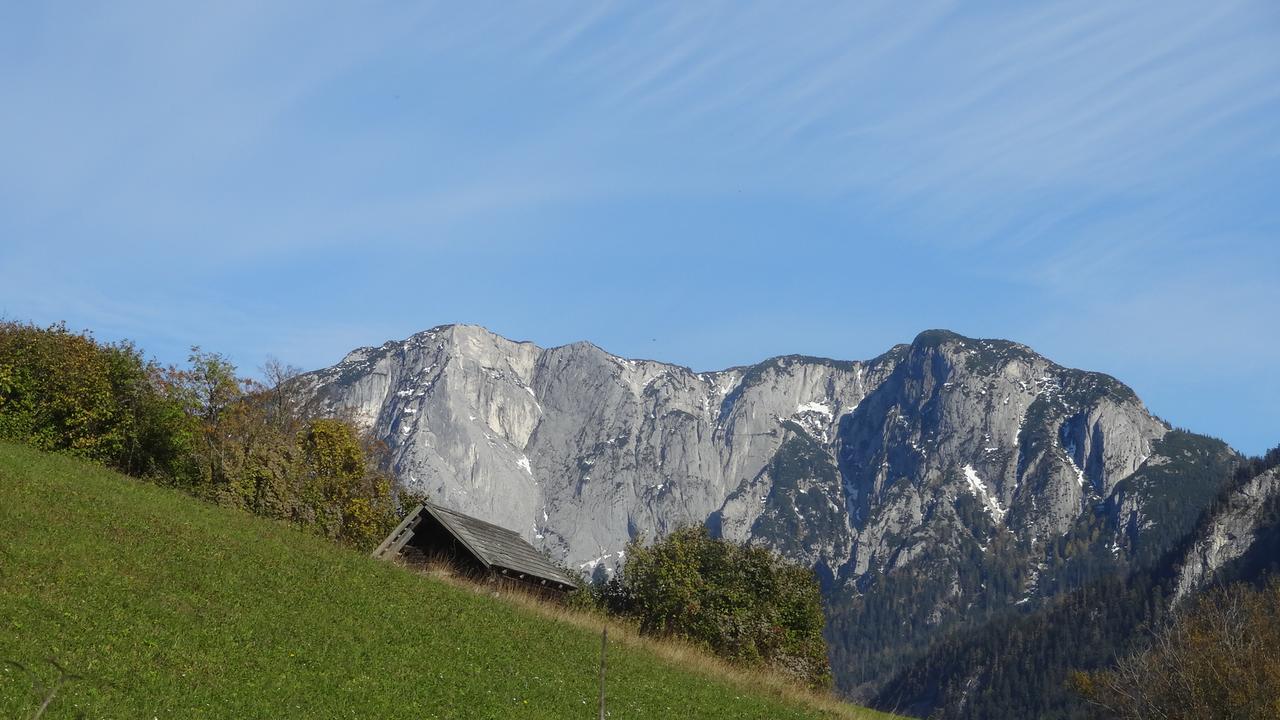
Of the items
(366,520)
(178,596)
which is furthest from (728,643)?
(178,596)

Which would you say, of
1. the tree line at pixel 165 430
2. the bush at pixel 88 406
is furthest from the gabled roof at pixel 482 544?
the bush at pixel 88 406

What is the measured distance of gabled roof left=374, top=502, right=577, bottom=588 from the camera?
48.1 metres

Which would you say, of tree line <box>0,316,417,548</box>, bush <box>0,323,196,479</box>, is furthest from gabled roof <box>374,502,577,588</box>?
bush <box>0,323,196,479</box>

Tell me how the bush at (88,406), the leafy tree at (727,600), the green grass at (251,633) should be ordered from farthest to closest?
the leafy tree at (727,600) → the bush at (88,406) → the green grass at (251,633)

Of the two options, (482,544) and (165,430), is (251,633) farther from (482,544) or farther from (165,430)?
(165,430)

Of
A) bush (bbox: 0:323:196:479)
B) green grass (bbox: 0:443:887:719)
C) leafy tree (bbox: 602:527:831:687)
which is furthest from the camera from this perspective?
leafy tree (bbox: 602:527:831:687)

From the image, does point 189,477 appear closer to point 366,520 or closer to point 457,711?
point 366,520

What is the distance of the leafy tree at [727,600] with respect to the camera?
61781 mm

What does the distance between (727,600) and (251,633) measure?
140 feet

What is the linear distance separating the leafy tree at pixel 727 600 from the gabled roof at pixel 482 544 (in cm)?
817

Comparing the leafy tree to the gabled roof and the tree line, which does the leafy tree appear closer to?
the gabled roof

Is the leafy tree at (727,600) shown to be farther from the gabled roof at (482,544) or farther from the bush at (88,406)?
the bush at (88,406)

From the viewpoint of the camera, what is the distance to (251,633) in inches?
1008

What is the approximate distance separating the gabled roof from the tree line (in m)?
3.82
